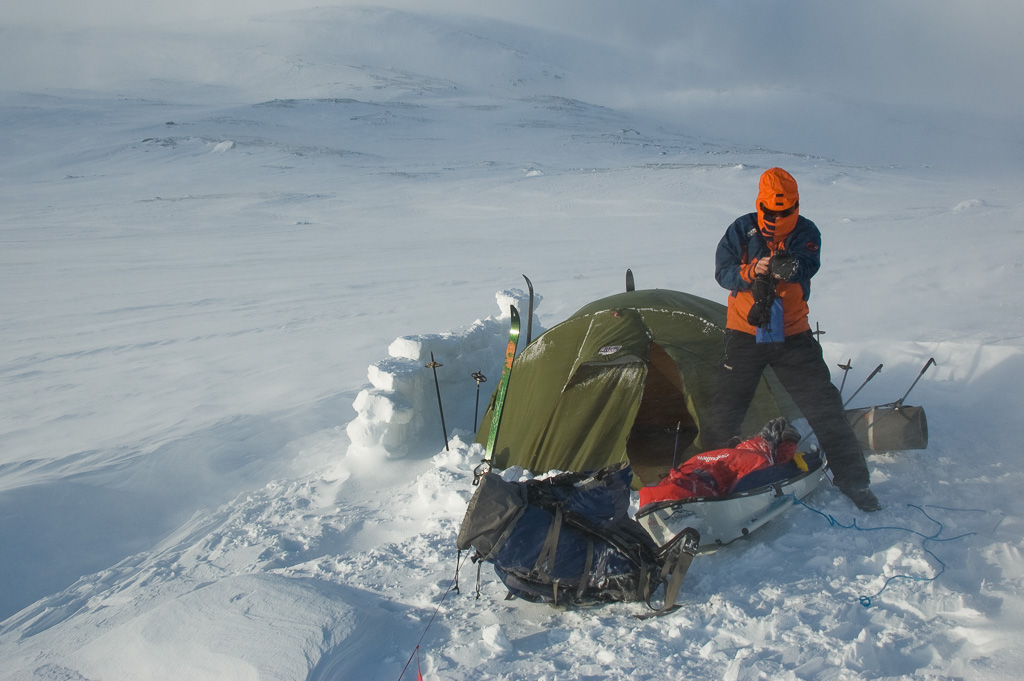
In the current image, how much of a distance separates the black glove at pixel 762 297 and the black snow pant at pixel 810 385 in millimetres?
192

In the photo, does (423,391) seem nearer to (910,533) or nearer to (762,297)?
(762,297)

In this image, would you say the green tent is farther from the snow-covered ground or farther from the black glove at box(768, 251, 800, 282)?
the black glove at box(768, 251, 800, 282)

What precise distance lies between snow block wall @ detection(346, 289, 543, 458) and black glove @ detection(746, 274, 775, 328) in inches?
84.5

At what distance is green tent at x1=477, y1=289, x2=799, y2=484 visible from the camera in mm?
3920

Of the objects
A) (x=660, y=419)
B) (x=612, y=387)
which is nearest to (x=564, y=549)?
(x=612, y=387)

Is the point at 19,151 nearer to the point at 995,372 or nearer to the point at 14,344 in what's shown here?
the point at 14,344

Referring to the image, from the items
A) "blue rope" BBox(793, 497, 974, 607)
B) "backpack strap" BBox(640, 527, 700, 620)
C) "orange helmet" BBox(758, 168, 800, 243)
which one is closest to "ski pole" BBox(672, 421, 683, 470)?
"blue rope" BBox(793, 497, 974, 607)

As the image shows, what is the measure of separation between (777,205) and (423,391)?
9.74 ft

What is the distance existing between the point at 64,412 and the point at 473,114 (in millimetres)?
41870

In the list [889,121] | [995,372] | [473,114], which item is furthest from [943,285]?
[889,121]

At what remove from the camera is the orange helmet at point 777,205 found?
3.11 metres

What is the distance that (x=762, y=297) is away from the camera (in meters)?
3.19

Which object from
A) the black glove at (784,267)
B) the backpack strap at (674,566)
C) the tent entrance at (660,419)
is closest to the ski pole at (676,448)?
the tent entrance at (660,419)

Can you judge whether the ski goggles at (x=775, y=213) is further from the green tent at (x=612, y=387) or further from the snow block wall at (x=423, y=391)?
A: the snow block wall at (x=423, y=391)
